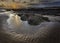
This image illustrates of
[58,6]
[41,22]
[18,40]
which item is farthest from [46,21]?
[18,40]

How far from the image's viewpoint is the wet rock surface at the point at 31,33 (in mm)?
1077

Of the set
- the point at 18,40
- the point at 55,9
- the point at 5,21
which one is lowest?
the point at 18,40

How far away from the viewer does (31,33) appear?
3.64ft

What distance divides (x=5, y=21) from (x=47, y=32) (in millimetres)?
376

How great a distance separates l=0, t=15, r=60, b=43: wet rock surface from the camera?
1077mm

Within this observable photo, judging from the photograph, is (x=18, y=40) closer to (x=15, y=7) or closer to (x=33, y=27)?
(x=33, y=27)

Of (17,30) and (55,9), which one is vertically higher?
(55,9)

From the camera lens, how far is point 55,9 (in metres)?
1.11

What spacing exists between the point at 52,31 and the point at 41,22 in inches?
4.6

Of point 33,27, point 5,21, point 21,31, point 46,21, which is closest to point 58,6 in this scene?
point 46,21

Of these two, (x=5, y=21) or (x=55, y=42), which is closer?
(x=55, y=42)

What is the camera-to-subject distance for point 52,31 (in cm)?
109

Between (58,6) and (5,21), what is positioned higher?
(58,6)

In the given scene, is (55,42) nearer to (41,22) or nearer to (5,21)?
(41,22)
